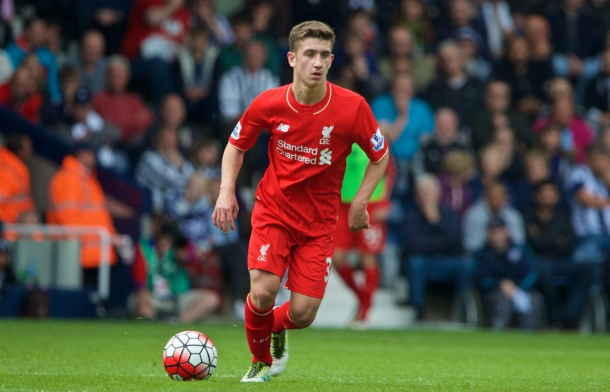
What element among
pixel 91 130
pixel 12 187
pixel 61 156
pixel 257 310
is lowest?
pixel 257 310

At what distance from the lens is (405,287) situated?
15.4 meters

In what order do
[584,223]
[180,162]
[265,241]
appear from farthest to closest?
[584,223], [180,162], [265,241]

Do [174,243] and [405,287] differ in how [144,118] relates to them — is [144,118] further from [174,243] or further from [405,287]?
[405,287]

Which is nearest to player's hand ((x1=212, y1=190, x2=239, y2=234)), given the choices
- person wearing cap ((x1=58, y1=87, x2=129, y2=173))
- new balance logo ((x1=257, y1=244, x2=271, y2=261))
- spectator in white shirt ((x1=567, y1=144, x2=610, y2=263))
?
new balance logo ((x1=257, y1=244, x2=271, y2=261))

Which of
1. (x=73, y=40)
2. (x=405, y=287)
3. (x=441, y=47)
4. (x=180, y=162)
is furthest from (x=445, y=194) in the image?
(x=73, y=40)

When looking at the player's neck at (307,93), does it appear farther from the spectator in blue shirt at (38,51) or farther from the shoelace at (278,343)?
the spectator in blue shirt at (38,51)

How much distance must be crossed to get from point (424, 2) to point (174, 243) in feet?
21.8

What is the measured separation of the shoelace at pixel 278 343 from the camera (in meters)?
7.34

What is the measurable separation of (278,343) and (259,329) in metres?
0.44

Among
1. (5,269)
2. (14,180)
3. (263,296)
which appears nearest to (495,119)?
(14,180)

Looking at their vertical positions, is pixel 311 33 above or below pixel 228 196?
above

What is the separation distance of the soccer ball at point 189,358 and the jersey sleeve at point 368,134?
1579 mm

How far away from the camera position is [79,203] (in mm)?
14492

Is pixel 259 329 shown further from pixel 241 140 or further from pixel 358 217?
pixel 241 140
